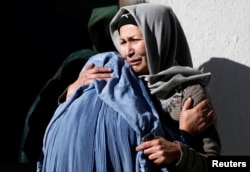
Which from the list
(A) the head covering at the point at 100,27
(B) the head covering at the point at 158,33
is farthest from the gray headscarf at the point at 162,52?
(A) the head covering at the point at 100,27

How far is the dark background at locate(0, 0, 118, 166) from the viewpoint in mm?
3842

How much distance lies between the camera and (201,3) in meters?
3.72

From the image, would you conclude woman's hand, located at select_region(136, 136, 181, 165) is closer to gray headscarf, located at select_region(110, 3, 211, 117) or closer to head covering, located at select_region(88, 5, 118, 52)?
gray headscarf, located at select_region(110, 3, 211, 117)

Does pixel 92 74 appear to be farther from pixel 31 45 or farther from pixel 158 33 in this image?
pixel 31 45

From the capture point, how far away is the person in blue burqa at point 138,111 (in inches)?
99.8

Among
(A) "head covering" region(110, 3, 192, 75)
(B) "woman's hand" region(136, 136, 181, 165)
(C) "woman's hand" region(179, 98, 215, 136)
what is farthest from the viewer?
(A) "head covering" region(110, 3, 192, 75)

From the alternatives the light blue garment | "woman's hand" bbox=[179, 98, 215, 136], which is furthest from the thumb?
the light blue garment

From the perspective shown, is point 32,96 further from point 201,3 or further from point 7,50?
point 201,3

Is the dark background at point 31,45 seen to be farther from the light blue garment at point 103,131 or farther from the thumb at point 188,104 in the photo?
the thumb at point 188,104

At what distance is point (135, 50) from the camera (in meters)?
2.79

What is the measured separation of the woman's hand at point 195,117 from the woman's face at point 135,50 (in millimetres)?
264

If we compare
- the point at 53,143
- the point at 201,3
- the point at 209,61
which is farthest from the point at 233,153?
the point at 53,143

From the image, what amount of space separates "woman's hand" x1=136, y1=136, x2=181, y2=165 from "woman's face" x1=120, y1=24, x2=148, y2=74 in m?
0.39

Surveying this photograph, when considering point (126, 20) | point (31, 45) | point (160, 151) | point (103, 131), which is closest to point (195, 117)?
point (160, 151)
